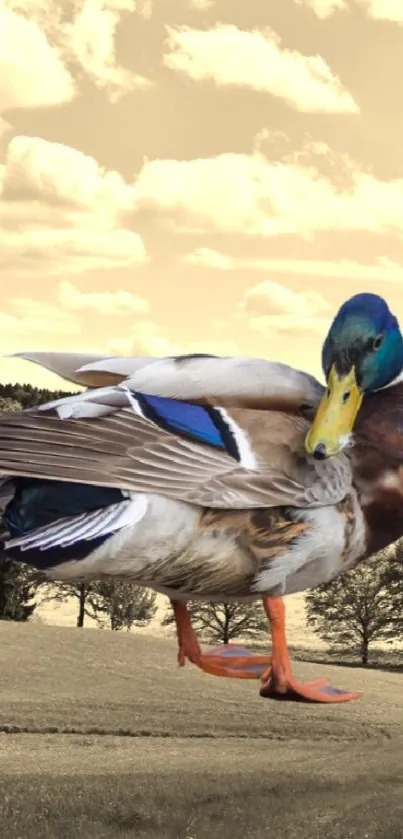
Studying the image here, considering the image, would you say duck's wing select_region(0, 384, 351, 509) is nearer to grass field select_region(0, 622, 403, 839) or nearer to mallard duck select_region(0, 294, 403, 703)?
mallard duck select_region(0, 294, 403, 703)

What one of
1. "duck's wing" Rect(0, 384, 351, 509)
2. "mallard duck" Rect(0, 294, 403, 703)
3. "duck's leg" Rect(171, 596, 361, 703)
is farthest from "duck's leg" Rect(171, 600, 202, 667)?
"duck's wing" Rect(0, 384, 351, 509)

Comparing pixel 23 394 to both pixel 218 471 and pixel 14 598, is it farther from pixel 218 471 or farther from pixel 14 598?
pixel 14 598

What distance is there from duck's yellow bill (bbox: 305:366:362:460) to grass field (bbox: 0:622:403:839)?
2054cm

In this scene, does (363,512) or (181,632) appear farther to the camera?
(181,632)

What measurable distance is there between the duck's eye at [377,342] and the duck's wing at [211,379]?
0.27 metres

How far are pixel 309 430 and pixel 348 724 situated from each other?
45055mm

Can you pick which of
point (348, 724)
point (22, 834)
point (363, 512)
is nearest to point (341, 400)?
point (363, 512)

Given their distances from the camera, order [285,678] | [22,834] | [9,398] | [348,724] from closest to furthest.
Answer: [285,678] < [9,398] < [22,834] < [348,724]

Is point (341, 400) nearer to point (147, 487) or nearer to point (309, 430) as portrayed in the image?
point (309, 430)

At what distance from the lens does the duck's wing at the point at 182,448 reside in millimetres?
4645

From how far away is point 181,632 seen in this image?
5.66 m

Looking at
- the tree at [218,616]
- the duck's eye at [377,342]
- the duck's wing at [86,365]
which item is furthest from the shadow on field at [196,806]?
the duck's eye at [377,342]

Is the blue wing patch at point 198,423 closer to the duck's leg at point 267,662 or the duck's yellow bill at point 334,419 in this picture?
the duck's yellow bill at point 334,419

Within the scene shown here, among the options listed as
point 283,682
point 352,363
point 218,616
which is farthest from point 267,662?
point 218,616
